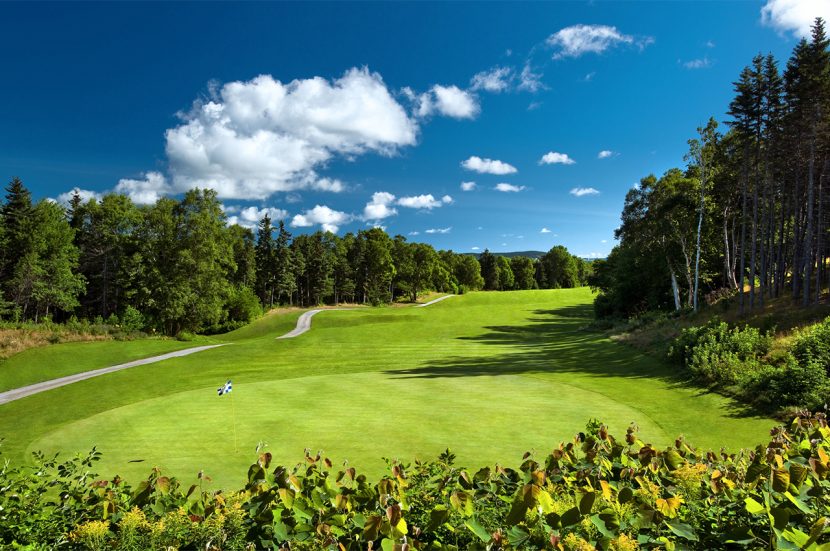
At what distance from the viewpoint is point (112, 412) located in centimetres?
1429

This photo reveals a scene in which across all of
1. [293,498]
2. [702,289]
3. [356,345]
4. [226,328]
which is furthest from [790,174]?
[226,328]

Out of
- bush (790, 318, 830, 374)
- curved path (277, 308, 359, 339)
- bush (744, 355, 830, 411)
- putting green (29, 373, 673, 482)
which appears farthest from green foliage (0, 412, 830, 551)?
curved path (277, 308, 359, 339)

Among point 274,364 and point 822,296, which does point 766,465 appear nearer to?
point 274,364

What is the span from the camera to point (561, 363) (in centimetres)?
2542

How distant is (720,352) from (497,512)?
19400 mm

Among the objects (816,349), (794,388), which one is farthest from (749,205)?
(794,388)

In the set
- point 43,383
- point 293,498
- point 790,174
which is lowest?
point 43,383

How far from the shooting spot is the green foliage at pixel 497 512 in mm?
2741

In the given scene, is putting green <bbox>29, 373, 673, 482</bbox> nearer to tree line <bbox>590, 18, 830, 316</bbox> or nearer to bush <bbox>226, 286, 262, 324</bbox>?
tree line <bbox>590, 18, 830, 316</bbox>

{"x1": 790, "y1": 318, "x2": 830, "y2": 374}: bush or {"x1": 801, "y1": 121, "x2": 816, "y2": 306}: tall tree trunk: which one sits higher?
{"x1": 801, "y1": 121, "x2": 816, "y2": 306}: tall tree trunk

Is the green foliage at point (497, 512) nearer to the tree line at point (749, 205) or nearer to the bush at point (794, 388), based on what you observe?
the bush at point (794, 388)

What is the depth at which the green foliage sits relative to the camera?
8.99 ft

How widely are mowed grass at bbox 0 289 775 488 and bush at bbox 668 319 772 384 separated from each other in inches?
41.1

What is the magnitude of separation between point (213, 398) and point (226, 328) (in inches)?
1843
